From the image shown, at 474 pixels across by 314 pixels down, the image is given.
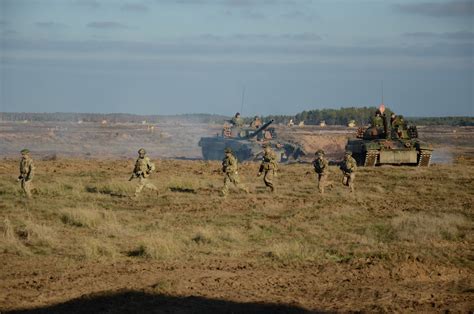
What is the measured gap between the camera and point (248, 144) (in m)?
38.3

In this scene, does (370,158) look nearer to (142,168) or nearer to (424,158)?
(424,158)

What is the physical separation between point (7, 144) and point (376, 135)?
1364 inches

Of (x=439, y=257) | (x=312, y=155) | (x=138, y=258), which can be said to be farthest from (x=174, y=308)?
(x=312, y=155)

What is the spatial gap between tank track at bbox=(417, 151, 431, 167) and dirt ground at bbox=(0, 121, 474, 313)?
→ 260 inches

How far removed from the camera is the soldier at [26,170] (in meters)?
20.1

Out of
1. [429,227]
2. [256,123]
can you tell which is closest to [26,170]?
[429,227]

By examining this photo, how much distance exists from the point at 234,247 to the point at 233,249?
0.64ft

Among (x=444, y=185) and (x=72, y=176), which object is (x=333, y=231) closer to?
(x=444, y=185)

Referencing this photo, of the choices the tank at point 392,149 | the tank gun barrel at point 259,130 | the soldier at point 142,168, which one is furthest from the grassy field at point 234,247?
the tank gun barrel at point 259,130

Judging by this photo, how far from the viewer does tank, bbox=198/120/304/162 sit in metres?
37.9

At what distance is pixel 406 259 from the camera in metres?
13.1

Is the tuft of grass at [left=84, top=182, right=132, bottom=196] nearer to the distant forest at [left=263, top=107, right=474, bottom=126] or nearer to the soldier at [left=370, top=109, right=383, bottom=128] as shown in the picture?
the soldier at [left=370, top=109, right=383, bottom=128]

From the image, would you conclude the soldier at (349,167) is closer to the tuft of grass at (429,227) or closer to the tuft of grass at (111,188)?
the tuft of grass at (429,227)

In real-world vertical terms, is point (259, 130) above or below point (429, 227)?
above
